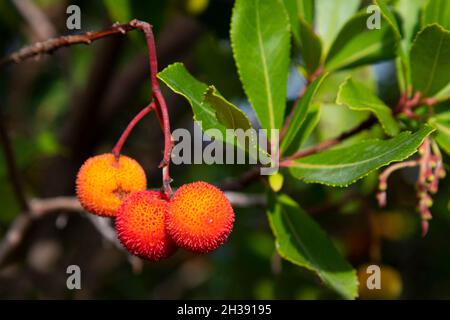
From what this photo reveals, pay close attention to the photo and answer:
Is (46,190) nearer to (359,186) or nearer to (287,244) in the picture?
(359,186)

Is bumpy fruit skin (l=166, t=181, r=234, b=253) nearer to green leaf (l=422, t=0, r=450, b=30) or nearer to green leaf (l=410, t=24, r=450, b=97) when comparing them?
green leaf (l=410, t=24, r=450, b=97)

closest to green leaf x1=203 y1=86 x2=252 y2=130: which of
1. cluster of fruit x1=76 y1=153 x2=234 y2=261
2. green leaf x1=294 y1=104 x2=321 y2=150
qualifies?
cluster of fruit x1=76 y1=153 x2=234 y2=261

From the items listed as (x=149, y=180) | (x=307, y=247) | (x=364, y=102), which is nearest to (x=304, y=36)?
(x=364, y=102)

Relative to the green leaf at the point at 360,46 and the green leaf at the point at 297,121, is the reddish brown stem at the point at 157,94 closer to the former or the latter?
the green leaf at the point at 297,121

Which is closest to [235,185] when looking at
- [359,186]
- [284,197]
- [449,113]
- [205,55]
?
[284,197]

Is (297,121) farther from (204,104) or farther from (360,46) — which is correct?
(360,46)
